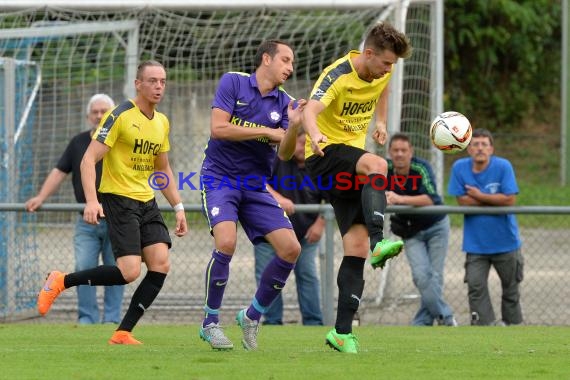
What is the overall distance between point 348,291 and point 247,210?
37.2 inches

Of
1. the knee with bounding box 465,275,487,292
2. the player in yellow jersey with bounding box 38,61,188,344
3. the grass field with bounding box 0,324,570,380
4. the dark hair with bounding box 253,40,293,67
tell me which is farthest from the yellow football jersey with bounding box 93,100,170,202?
the knee with bounding box 465,275,487,292

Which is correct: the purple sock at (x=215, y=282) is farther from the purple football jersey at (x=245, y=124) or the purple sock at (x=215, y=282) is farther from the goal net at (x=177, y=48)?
the goal net at (x=177, y=48)

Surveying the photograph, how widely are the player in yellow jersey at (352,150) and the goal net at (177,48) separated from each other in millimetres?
4848

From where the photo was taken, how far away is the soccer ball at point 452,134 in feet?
28.6

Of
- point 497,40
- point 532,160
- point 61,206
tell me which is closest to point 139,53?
point 61,206

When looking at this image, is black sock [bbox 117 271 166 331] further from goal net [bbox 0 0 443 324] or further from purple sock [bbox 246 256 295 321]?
goal net [bbox 0 0 443 324]

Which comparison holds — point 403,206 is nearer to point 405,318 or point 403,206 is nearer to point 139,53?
point 405,318

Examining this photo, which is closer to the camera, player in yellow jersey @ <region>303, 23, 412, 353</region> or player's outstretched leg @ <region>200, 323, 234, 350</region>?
player in yellow jersey @ <region>303, 23, 412, 353</region>

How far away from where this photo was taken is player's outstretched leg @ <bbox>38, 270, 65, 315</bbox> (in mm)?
8875

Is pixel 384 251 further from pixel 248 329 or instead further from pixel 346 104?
pixel 248 329

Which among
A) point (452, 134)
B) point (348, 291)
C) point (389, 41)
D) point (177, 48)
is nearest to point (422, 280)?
point (452, 134)

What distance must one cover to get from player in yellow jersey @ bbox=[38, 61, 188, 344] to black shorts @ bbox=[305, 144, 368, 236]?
4.65ft

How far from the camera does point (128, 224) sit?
8.77m

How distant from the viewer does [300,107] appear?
7.78 meters
